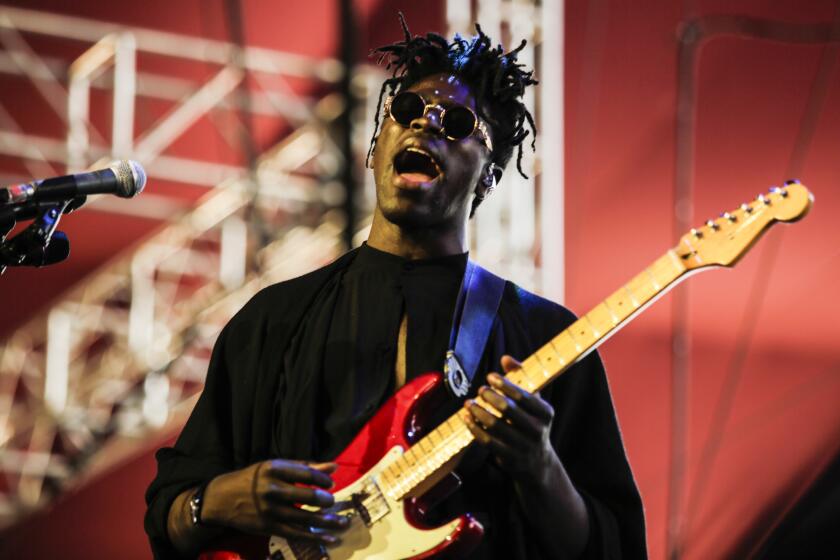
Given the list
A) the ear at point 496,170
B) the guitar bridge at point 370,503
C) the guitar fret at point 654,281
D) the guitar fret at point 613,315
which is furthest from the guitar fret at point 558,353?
the ear at point 496,170

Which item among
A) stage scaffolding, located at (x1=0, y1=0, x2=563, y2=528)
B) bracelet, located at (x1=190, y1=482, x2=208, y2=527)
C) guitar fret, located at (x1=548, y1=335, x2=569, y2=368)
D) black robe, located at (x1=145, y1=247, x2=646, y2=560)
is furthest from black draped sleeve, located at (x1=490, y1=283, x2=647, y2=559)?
stage scaffolding, located at (x1=0, y1=0, x2=563, y2=528)

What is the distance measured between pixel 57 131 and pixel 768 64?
398 cm

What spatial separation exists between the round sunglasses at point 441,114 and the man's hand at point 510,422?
0.72 meters

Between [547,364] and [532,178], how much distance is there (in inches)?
142

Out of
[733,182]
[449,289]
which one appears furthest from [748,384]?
[449,289]

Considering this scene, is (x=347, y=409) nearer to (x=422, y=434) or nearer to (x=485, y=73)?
(x=422, y=434)

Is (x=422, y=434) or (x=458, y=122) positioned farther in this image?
(x=458, y=122)

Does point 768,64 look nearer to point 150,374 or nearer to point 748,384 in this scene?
point 748,384

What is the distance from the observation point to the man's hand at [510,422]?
225 cm

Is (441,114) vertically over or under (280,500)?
over

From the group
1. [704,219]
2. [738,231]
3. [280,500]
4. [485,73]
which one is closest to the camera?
[280,500]

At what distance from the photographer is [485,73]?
9.60 ft

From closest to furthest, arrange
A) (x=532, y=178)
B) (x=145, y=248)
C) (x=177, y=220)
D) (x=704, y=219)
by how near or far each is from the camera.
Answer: (x=704, y=219)
(x=532, y=178)
(x=177, y=220)
(x=145, y=248)

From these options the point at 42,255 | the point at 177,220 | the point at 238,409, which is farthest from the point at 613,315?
the point at 177,220
